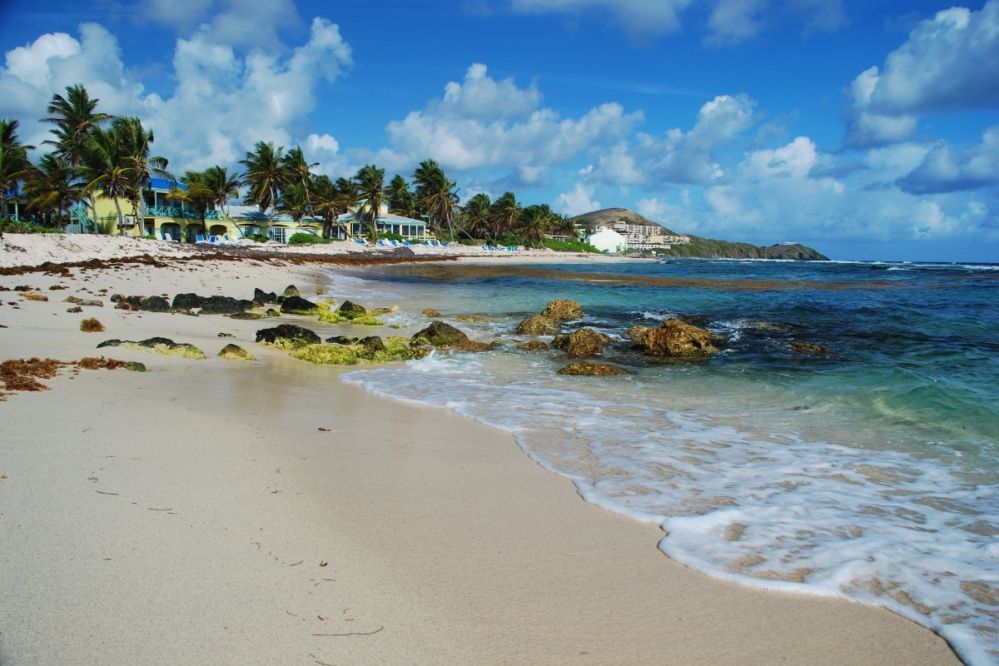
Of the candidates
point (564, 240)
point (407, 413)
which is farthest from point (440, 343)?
point (564, 240)

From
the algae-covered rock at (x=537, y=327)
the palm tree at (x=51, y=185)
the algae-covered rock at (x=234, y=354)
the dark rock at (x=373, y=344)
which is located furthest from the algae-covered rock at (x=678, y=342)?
the palm tree at (x=51, y=185)

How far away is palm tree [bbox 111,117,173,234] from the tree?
115 ft

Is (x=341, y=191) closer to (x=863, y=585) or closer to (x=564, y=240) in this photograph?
(x=564, y=240)

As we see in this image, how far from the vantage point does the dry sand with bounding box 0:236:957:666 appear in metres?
2.39

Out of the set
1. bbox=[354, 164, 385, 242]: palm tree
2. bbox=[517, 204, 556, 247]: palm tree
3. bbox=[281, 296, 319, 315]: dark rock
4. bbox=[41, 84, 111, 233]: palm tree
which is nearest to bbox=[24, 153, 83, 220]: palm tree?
bbox=[41, 84, 111, 233]: palm tree

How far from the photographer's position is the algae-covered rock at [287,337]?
34.7 ft

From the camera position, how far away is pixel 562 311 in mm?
17344

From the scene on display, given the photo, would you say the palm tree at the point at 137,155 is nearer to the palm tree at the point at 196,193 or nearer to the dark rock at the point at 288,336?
the palm tree at the point at 196,193

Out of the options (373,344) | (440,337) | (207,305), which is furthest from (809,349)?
(207,305)

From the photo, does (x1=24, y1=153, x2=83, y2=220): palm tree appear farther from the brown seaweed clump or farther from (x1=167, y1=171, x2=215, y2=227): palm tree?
the brown seaweed clump

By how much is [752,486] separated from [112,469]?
4.60 m

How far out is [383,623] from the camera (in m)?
2.54

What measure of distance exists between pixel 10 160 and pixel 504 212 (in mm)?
69409

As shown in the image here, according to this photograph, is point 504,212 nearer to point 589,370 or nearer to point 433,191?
point 433,191
